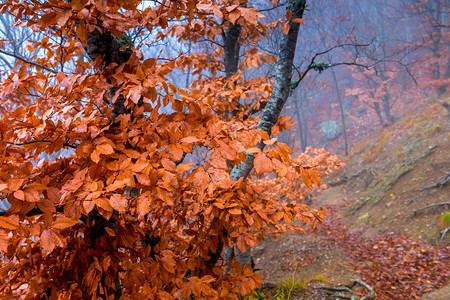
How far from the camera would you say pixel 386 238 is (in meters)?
6.43

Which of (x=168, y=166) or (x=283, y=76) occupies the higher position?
(x=283, y=76)

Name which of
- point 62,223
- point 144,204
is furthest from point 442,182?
point 62,223

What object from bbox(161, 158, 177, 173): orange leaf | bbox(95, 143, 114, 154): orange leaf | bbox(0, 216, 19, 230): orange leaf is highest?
bbox(95, 143, 114, 154): orange leaf

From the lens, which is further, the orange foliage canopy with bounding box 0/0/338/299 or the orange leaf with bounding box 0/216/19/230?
the orange foliage canopy with bounding box 0/0/338/299

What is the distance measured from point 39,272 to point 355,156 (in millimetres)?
15751

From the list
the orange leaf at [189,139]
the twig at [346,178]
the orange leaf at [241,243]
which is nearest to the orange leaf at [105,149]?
the orange leaf at [189,139]

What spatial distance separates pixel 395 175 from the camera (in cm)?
873

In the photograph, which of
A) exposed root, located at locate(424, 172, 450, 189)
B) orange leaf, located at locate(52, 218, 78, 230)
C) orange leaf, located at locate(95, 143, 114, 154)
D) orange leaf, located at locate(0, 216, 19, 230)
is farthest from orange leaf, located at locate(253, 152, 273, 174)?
exposed root, located at locate(424, 172, 450, 189)

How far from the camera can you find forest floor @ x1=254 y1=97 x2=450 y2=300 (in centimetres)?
442

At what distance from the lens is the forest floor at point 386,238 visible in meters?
4.42

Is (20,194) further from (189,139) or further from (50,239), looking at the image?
(189,139)

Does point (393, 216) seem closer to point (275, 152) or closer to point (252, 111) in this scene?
point (252, 111)

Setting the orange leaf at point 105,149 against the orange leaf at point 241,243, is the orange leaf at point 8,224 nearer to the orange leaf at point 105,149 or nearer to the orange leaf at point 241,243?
the orange leaf at point 105,149

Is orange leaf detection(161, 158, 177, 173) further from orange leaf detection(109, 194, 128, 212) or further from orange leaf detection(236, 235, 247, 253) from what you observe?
orange leaf detection(236, 235, 247, 253)
